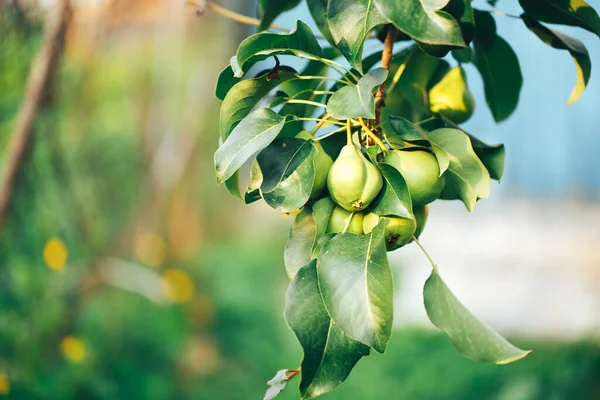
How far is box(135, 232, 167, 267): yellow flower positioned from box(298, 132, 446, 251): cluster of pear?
179cm

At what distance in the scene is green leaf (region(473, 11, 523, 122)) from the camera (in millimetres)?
586

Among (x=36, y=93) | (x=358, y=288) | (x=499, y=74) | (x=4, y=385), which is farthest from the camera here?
(x=4, y=385)

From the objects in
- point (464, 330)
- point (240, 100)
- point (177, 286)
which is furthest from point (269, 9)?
point (177, 286)

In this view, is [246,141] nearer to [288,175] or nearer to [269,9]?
[288,175]

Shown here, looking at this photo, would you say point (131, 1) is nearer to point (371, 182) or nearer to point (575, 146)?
point (371, 182)

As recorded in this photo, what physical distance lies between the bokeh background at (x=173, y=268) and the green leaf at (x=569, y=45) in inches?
42.3

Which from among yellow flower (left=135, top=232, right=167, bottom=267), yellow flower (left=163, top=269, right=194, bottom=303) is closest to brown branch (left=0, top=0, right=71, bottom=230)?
yellow flower (left=163, top=269, right=194, bottom=303)

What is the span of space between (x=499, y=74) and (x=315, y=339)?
0.37 metres

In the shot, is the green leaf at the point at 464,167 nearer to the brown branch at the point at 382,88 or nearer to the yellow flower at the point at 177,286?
the brown branch at the point at 382,88

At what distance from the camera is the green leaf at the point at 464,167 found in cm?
41

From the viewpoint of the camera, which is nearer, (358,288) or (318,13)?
(358,288)

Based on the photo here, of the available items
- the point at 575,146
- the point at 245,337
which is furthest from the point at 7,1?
the point at 575,146

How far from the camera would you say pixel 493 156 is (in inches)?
18.4

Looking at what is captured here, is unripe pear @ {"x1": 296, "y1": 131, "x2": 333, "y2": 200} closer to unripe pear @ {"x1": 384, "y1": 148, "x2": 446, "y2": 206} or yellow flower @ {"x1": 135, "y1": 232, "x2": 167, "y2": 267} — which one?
unripe pear @ {"x1": 384, "y1": 148, "x2": 446, "y2": 206}
